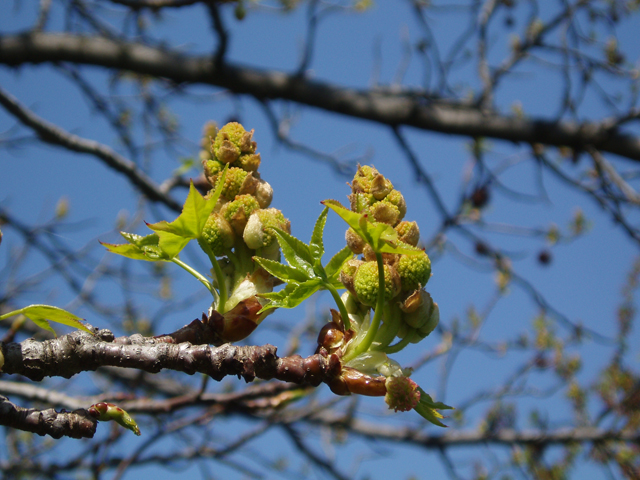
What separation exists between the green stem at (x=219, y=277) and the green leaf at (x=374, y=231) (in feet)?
1.02

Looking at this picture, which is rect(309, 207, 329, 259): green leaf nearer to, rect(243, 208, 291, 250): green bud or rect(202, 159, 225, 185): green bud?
rect(243, 208, 291, 250): green bud

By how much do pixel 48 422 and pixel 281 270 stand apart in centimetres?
48

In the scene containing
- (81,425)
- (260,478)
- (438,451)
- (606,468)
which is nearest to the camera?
(81,425)

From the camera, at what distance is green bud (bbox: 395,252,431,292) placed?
3.35 feet

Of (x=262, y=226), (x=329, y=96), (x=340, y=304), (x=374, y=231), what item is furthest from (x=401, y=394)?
(x=329, y=96)

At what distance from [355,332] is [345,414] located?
3.25 metres

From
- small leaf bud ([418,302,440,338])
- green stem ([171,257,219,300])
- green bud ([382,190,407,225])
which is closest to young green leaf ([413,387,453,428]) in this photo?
small leaf bud ([418,302,440,338])

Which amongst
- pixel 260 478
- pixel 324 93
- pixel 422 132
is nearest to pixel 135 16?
pixel 324 93

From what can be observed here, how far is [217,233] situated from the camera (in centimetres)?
112

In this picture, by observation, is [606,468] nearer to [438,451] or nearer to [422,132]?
[438,451]

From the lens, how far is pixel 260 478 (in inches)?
94.3

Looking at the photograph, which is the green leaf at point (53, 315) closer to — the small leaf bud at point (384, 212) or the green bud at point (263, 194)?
the green bud at point (263, 194)

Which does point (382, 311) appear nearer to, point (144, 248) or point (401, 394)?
point (401, 394)

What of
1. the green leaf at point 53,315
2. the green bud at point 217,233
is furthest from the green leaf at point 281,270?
the green leaf at point 53,315
